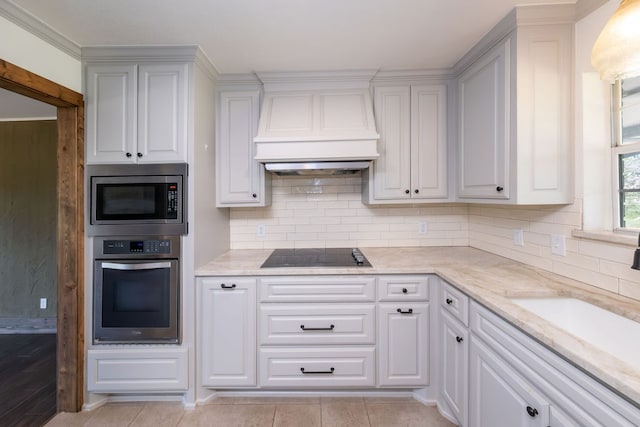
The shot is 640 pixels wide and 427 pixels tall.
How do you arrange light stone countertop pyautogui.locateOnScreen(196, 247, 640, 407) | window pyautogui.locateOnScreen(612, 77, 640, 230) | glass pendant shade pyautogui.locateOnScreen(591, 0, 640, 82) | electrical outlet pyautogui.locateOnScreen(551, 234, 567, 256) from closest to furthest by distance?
light stone countertop pyautogui.locateOnScreen(196, 247, 640, 407) < glass pendant shade pyautogui.locateOnScreen(591, 0, 640, 82) < window pyautogui.locateOnScreen(612, 77, 640, 230) < electrical outlet pyautogui.locateOnScreen(551, 234, 567, 256)

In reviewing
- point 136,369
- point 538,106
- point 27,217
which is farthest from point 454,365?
point 27,217

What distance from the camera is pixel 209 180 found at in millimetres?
2240

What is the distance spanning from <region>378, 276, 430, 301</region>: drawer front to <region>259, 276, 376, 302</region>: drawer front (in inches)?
3.4

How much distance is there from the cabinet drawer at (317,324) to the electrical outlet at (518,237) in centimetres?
114

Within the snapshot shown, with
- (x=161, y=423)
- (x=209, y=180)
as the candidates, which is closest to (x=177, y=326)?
(x=161, y=423)

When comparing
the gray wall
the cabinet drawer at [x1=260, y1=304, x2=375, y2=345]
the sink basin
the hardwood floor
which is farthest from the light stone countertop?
the gray wall

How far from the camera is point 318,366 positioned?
78.2 inches

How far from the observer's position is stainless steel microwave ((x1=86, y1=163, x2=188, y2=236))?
6.37 ft

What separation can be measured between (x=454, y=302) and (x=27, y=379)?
10.9ft

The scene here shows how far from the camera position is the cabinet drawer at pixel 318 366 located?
1.99 metres

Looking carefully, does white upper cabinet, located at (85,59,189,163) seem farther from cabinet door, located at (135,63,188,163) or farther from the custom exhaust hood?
the custom exhaust hood

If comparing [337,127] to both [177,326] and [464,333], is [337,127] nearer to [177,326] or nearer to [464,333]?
[464,333]

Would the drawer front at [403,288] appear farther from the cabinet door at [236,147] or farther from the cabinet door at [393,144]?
the cabinet door at [236,147]

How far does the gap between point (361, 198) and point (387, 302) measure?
104 cm
